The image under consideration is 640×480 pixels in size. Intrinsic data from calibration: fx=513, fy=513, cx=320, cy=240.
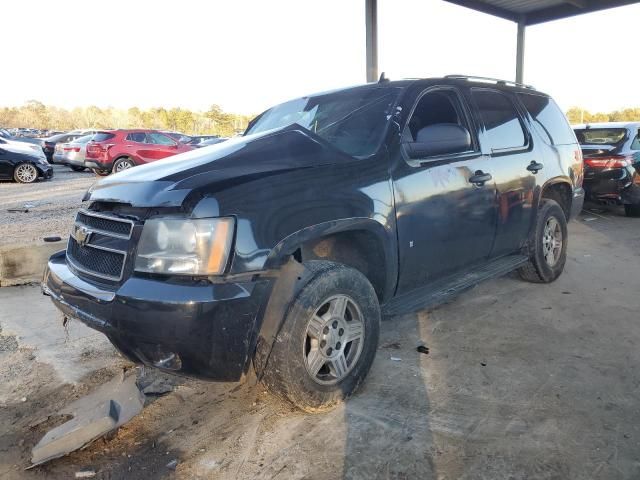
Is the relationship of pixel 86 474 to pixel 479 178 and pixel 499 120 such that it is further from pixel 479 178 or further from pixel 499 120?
pixel 499 120

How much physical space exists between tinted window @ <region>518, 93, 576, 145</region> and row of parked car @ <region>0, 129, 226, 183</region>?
10.4m

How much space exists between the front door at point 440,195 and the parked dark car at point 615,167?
5.89 metres

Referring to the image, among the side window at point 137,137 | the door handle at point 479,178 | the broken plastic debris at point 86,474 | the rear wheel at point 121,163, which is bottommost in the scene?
the broken plastic debris at point 86,474

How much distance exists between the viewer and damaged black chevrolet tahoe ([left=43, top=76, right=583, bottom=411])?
93.2 inches

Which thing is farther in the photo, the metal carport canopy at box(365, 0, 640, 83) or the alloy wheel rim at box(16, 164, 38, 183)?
the alloy wheel rim at box(16, 164, 38, 183)

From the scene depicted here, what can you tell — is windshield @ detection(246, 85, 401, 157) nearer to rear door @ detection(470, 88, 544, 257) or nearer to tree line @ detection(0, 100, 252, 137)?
rear door @ detection(470, 88, 544, 257)

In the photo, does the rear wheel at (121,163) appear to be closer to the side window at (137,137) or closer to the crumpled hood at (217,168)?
the side window at (137,137)

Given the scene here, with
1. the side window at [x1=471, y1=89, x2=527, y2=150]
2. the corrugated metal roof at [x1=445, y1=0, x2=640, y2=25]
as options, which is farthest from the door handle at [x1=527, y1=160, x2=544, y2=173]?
the corrugated metal roof at [x1=445, y1=0, x2=640, y2=25]

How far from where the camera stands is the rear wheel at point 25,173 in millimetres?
14898

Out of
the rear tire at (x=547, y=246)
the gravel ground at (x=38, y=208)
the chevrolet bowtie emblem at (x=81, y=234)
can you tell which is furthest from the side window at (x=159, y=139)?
the chevrolet bowtie emblem at (x=81, y=234)

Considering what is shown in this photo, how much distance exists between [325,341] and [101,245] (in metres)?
1.29

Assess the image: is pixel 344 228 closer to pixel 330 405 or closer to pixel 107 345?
pixel 330 405

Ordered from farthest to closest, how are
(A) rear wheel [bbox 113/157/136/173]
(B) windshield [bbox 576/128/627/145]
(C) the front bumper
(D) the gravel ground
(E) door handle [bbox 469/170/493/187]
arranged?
1. (A) rear wheel [bbox 113/157/136/173]
2. (B) windshield [bbox 576/128/627/145]
3. (D) the gravel ground
4. (E) door handle [bbox 469/170/493/187]
5. (C) the front bumper

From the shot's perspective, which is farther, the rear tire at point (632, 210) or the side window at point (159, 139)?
the side window at point (159, 139)
